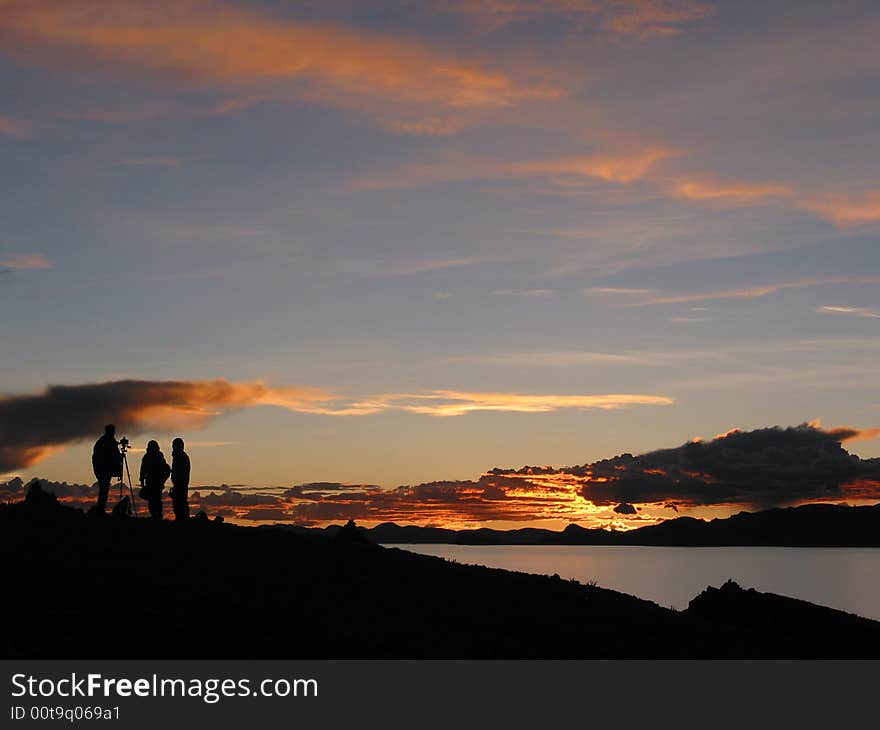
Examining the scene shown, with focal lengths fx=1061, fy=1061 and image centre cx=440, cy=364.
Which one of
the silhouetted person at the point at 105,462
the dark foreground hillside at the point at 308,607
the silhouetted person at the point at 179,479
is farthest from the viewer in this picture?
the silhouetted person at the point at 179,479

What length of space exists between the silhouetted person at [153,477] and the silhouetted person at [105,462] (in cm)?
96

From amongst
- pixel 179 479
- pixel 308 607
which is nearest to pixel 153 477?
pixel 179 479

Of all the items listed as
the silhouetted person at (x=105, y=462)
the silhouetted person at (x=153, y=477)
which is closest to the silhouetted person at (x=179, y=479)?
the silhouetted person at (x=153, y=477)

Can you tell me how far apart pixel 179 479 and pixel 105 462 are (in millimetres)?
2979

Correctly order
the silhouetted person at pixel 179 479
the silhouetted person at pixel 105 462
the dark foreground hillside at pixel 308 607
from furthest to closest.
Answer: the silhouetted person at pixel 179 479, the silhouetted person at pixel 105 462, the dark foreground hillside at pixel 308 607

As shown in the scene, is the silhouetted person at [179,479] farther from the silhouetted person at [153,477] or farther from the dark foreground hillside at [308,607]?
the dark foreground hillside at [308,607]

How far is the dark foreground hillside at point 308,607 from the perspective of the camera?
72.5 ft

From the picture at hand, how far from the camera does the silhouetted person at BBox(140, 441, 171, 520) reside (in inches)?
1483

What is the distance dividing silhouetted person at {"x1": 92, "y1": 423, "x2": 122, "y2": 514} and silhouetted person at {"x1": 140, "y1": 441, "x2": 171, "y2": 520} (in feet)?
3.16
